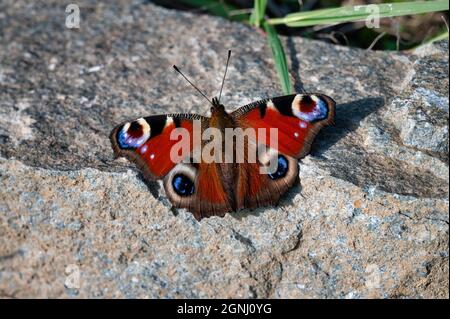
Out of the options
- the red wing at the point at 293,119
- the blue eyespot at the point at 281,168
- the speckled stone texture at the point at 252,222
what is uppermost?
the red wing at the point at 293,119

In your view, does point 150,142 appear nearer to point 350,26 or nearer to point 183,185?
point 183,185

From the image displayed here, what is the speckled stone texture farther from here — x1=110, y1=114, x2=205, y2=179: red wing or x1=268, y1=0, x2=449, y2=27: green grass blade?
x1=268, y1=0, x2=449, y2=27: green grass blade

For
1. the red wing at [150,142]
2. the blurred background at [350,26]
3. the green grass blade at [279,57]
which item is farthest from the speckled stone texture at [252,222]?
the blurred background at [350,26]

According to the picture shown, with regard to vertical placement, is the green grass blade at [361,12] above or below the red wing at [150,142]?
above

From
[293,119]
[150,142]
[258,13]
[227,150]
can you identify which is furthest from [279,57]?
[150,142]

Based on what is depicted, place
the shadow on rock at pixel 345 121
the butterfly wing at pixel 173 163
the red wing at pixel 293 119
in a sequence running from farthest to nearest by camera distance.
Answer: the shadow on rock at pixel 345 121, the red wing at pixel 293 119, the butterfly wing at pixel 173 163

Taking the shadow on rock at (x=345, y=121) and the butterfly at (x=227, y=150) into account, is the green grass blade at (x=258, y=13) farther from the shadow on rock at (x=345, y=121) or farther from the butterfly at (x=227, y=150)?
the butterfly at (x=227, y=150)

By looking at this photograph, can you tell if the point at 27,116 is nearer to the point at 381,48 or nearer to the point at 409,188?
the point at 409,188

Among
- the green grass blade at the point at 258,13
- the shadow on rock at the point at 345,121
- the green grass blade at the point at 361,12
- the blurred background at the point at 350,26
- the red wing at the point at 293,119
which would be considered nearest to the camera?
the red wing at the point at 293,119
